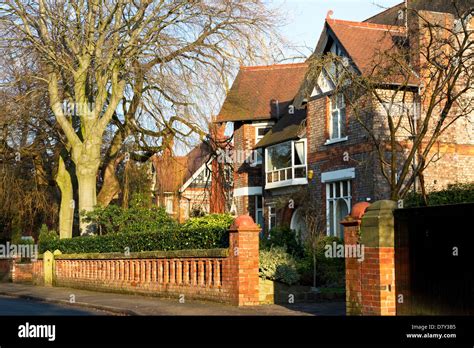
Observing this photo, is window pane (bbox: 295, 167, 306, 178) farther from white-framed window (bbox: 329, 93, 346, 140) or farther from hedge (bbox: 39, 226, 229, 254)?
hedge (bbox: 39, 226, 229, 254)

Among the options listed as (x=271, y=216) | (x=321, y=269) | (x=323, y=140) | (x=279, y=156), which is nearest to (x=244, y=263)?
(x=321, y=269)

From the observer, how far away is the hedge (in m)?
20.1

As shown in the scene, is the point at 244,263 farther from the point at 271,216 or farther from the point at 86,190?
the point at 271,216

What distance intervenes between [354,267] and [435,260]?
207cm

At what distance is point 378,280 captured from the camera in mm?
13148

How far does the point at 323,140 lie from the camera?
2980 cm

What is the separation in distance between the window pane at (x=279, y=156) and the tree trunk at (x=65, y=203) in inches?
368

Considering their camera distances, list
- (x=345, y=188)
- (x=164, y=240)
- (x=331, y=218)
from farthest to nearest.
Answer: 1. (x=331, y=218)
2. (x=345, y=188)
3. (x=164, y=240)

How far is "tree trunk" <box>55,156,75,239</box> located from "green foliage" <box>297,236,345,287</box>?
13619 mm

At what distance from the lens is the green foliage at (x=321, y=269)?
21.1m

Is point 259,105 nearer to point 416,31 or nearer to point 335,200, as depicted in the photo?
point 335,200

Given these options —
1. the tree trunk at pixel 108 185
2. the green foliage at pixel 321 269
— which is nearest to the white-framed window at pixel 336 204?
the green foliage at pixel 321 269

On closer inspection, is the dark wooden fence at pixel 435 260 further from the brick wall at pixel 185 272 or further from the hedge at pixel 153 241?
the hedge at pixel 153 241
